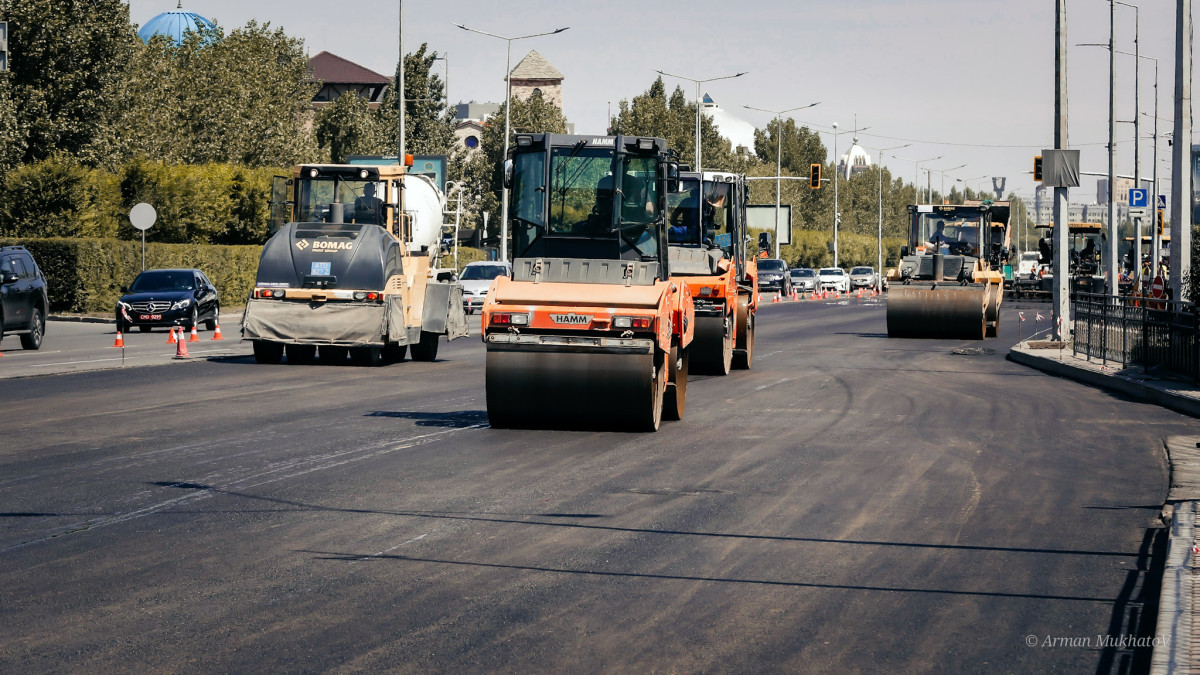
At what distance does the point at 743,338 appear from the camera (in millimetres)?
24609

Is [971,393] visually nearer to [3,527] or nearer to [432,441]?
[432,441]

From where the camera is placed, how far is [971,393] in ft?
68.8

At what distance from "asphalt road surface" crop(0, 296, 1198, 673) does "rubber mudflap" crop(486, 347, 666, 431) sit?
1.02 ft

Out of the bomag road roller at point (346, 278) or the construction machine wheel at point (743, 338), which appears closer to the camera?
the bomag road roller at point (346, 278)

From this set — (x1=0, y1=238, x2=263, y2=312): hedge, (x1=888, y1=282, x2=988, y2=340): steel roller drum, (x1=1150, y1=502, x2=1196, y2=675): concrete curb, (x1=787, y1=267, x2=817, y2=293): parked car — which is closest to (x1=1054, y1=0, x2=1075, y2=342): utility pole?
(x1=888, y1=282, x2=988, y2=340): steel roller drum

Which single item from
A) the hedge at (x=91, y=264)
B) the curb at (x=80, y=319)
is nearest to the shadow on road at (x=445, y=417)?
the curb at (x=80, y=319)

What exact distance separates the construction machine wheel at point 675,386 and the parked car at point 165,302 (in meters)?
20.9

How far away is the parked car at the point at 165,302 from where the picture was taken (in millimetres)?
34969

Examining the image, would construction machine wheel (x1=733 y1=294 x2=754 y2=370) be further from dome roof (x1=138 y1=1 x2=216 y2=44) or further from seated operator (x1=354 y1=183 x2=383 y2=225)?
dome roof (x1=138 y1=1 x2=216 y2=44)

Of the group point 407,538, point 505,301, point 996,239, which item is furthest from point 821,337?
point 407,538

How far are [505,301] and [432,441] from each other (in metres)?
1.61

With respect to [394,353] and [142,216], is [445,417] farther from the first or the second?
[142,216]

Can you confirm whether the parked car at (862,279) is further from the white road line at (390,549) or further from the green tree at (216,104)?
the white road line at (390,549)

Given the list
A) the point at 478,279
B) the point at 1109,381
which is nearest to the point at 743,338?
the point at 1109,381
